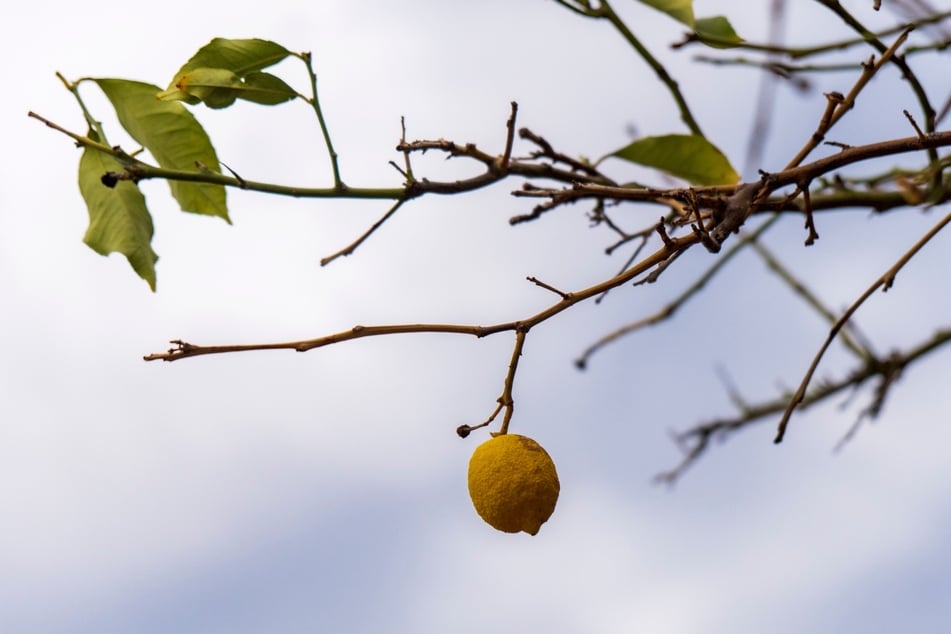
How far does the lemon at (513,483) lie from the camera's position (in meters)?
0.98

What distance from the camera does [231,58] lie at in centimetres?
119

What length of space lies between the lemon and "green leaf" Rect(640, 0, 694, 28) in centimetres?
44

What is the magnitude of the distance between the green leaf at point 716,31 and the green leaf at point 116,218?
631 mm

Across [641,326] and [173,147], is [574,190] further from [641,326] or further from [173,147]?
[641,326]

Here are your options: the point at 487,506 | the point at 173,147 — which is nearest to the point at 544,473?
the point at 487,506

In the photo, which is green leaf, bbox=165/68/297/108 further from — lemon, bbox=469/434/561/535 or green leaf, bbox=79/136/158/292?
lemon, bbox=469/434/561/535

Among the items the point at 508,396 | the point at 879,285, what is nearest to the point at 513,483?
the point at 508,396

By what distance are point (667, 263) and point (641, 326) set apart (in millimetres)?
1071

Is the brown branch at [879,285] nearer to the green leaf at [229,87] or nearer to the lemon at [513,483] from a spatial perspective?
the lemon at [513,483]

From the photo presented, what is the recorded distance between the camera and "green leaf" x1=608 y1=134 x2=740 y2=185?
1.37m

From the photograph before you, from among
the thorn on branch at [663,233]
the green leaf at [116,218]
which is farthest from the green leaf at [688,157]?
the green leaf at [116,218]

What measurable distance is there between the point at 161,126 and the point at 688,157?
2.11 feet

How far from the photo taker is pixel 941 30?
4.86 ft

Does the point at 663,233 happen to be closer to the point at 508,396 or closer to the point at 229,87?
the point at 508,396
